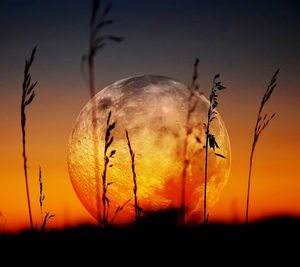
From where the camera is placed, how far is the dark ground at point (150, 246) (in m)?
3.31

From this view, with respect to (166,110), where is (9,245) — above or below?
below

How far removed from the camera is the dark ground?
3.31 meters

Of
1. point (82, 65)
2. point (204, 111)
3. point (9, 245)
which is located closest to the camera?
point (82, 65)

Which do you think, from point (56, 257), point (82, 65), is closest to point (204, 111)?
point (56, 257)

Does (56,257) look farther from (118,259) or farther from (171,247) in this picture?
(171,247)

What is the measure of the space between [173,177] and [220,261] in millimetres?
2733

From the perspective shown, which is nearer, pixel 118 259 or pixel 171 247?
pixel 118 259

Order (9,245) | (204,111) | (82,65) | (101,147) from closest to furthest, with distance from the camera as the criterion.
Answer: (82,65)
(9,245)
(101,147)
(204,111)

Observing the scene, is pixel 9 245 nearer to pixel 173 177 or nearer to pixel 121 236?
pixel 121 236

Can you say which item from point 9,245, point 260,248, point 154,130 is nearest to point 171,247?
point 260,248

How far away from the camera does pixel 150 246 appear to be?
12.3 ft

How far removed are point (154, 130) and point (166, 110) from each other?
434 mm

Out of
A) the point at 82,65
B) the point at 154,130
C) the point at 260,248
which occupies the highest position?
the point at 82,65

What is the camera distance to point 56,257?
11.2ft
